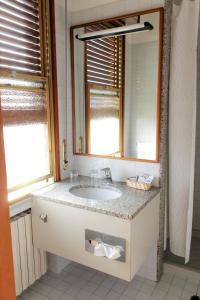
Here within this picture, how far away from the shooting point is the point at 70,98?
2.31 meters

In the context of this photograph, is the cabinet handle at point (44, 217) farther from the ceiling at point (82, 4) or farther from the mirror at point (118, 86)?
the ceiling at point (82, 4)

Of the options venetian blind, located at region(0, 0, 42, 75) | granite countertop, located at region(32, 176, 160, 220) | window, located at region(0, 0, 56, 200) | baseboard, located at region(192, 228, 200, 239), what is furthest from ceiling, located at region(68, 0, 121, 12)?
baseboard, located at region(192, 228, 200, 239)

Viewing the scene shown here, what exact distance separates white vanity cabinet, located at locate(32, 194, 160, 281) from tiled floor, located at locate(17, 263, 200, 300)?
0.39 meters

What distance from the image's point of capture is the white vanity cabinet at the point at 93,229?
1541 mm

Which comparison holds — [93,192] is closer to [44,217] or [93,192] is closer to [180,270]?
[44,217]

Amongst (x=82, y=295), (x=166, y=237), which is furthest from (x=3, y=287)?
(x=166, y=237)

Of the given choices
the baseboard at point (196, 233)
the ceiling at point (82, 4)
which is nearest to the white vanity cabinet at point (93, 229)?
the baseboard at point (196, 233)

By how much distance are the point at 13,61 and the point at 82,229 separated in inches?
48.5

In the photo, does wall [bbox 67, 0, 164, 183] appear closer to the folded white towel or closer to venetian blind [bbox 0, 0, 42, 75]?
venetian blind [bbox 0, 0, 42, 75]

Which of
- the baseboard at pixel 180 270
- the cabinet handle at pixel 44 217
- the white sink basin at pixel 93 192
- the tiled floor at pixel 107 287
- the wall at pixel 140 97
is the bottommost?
the tiled floor at pixel 107 287

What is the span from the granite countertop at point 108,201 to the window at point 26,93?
0.58 ft

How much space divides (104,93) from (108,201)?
38.4 inches

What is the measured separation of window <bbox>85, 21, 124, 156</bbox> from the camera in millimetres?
2096

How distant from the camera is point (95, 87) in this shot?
2.25 metres
